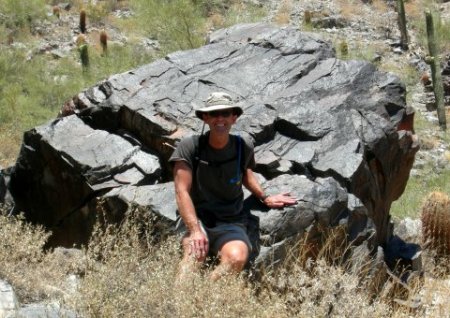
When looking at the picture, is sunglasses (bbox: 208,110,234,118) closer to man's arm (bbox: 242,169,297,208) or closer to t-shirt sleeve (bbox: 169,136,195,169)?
t-shirt sleeve (bbox: 169,136,195,169)

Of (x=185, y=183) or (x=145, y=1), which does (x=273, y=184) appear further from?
(x=145, y=1)

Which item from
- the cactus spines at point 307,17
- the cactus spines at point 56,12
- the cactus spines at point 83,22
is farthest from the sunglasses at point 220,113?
the cactus spines at point 56,12

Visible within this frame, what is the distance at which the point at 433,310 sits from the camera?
213 inches

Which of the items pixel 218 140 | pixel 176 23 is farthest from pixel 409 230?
pixel 176 23

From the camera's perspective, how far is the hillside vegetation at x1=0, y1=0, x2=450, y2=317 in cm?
428

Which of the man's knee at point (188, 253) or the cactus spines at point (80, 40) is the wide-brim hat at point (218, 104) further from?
the cactus spines at point (80, 40)

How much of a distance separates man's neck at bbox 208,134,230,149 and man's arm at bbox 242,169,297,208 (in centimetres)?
36

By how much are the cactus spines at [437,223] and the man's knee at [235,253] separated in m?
5.23

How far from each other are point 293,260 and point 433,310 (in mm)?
1202

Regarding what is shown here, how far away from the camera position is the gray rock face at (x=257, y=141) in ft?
22.0

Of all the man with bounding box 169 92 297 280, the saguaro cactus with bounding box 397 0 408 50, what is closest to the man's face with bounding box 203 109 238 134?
the man with bounding box 169 92 297 280

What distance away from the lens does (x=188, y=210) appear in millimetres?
5387

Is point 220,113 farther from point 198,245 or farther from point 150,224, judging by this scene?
point 150,224

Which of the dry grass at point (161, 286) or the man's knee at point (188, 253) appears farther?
the man's knee at point (188, 253)
